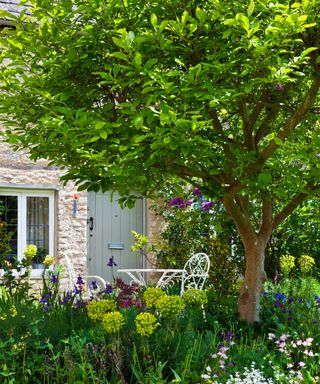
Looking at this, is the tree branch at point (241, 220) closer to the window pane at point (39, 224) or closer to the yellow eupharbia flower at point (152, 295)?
the yellow eupharbia flower at point (152, 295)

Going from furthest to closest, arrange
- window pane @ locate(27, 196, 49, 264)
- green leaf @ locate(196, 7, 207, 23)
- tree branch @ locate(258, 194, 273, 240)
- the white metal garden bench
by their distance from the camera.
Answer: window pane @ locate(27, 196, 49, 264), the white metal garden bench, tree branch @ locate(258, 194, 273, 240), green leaf @ locate(196, 7, 207, 23)

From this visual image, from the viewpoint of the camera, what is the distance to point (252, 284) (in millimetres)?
5492

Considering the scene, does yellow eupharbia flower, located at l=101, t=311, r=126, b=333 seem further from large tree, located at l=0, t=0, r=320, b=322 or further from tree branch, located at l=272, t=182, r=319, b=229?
tree branch, located at l=272, t=182, r=319, b=229

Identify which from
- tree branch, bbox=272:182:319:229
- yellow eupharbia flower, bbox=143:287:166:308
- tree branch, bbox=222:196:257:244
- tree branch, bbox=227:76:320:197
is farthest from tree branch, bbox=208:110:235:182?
yellow eupharbia flower, bbox=143:287:166:308

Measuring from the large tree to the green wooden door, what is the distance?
651cm

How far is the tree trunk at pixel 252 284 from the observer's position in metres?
5.43

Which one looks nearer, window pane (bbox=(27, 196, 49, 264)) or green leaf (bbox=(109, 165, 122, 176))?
green leaf (bbox=(109, 165, 122, 176))

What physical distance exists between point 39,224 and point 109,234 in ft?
4.75

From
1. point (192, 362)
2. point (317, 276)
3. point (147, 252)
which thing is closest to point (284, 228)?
point (317, 276)

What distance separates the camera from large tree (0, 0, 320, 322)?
3922 millimetres

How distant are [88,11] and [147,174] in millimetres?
1227

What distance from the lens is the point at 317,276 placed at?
457 inches

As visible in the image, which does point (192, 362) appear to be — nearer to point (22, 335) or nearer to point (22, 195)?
point (22, 335)

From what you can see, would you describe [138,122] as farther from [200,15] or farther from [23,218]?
[23,218]
